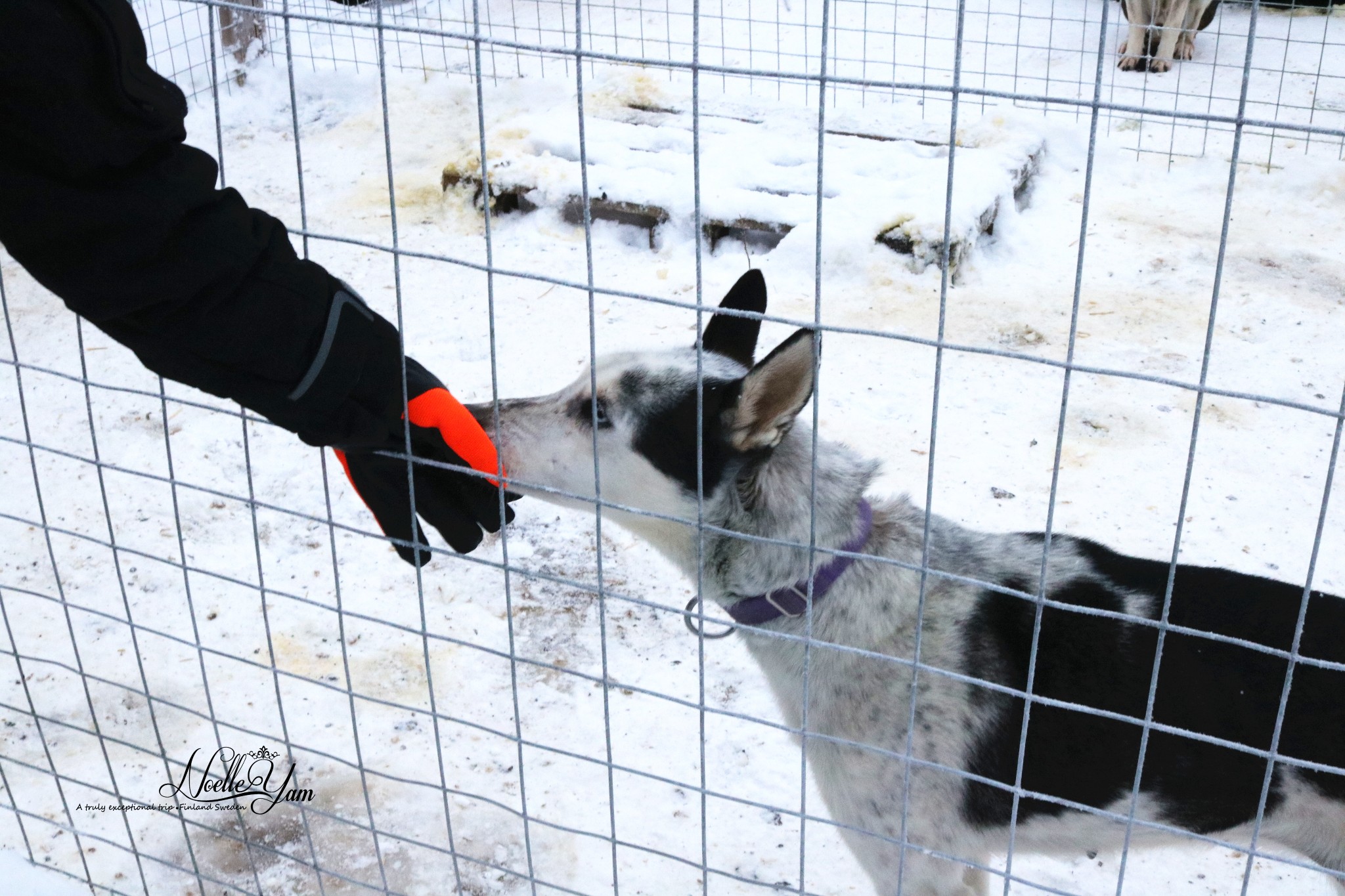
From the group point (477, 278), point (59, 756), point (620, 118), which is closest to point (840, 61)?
point (620, 118)

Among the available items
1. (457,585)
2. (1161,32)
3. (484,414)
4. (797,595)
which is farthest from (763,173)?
(797,595)

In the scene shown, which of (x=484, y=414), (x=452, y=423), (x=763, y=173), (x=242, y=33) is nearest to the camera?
(x=452, y=423)

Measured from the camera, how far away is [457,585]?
3.64 metres

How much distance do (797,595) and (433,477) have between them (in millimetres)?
672

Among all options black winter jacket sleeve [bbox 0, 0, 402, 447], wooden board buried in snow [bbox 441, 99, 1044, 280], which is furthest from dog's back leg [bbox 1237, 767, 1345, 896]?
wooden board buried in snow [bbox 441, 99, 1044, 280]

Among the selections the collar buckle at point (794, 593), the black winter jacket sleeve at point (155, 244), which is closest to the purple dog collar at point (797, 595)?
the collar buckle at point (794, 593)

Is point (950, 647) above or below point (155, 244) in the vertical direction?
below

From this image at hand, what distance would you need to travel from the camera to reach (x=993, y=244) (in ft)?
17.6

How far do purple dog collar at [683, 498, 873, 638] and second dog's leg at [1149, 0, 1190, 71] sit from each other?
5461 mm

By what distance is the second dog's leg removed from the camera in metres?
6.79

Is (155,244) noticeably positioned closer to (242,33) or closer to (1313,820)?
(1313,820)

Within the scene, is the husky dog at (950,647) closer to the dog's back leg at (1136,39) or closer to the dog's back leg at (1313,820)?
the dog's back leg at (1313,820)

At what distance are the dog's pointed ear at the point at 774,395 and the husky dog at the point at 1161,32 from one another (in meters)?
5.58

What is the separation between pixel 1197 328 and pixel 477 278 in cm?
287
